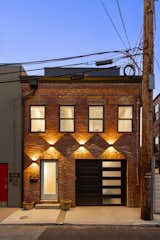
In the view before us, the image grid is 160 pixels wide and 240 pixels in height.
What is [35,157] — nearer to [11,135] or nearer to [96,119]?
[11,135]

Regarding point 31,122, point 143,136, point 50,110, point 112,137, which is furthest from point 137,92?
point 31,122

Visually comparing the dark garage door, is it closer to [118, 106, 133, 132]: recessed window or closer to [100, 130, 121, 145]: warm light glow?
[100, 130, 121, 145]: warm light glow

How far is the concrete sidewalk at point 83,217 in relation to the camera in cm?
1189

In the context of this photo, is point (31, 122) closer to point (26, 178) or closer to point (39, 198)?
point (26, 178)

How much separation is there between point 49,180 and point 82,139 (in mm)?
2840

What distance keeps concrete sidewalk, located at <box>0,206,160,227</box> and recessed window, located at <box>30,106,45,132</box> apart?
168 inches

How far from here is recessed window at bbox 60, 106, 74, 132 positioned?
15.4 meters

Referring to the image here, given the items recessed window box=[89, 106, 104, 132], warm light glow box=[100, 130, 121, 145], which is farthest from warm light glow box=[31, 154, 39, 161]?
warm light glow box=[100, 130, 121, 145]

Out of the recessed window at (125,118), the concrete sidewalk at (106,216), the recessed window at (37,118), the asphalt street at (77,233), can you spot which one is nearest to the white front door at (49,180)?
the concrete sidewalk at (106,216)

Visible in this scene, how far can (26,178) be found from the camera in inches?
599

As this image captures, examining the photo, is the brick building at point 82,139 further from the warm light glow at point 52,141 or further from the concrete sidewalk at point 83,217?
the concrete sidewalk at point 83,217

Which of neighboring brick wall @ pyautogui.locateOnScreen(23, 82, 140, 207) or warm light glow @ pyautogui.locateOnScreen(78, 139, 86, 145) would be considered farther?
warm light glow @ pyautogui.locateOnScreen(78, 139, 86, 145)

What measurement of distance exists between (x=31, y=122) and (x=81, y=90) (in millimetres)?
3250

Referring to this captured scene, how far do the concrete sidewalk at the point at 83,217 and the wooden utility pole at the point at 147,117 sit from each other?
31.8 inches
